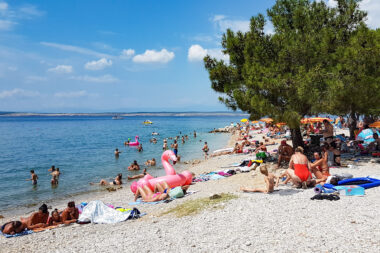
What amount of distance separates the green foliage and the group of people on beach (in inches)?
288

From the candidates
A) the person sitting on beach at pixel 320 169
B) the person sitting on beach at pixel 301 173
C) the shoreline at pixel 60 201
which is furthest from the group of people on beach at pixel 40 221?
the person sitting on beach at pixel 320 169

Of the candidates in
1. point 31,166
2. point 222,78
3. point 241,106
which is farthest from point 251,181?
point 31,166

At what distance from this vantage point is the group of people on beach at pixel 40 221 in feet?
26.1

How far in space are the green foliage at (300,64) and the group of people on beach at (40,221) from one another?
7.32 meters

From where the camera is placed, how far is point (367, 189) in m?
7.62

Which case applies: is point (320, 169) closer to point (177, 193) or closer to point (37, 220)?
point (177, 193)

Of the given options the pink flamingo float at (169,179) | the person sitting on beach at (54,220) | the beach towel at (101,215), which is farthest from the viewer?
the pink flamingo float at (169,179)

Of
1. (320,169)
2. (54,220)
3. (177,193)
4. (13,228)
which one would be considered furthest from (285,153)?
(13,228)

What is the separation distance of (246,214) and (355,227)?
218 centimetres

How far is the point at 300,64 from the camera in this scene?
38.1ft

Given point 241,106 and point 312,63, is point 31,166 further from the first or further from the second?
point 312,63

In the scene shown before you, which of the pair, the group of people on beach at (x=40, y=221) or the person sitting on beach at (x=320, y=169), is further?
the person sitting on beach at (x=320, y=169)

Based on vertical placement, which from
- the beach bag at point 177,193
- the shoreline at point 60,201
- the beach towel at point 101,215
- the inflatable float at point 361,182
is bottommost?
the shoreline at point 60,201

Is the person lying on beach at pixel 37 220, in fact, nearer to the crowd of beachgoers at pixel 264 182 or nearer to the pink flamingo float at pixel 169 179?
the crowd of beachgoers at pixel 264 182
